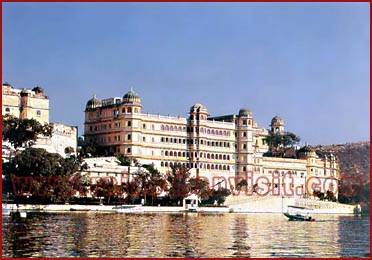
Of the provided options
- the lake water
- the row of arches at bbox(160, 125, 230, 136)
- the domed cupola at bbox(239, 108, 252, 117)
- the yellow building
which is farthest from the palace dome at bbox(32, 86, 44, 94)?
the lake water

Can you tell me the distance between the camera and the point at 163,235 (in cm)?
3484

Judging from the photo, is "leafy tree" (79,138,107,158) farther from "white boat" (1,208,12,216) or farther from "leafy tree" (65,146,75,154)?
"white boat" (1,208,12,216)

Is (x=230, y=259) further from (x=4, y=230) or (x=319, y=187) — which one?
(x=319, y=187)

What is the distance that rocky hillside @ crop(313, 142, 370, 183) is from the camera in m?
114

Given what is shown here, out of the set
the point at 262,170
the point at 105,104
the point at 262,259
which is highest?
the point at 105,104

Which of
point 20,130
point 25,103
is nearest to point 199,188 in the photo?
point 20,130

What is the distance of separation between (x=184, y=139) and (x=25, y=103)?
2233cm

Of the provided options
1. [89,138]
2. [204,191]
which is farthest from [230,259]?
[89,138]

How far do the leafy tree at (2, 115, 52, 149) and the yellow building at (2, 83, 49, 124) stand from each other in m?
4.50

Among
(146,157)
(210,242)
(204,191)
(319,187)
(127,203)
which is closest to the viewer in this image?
(210,242)

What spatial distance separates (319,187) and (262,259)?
3376 inches

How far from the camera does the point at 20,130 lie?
230ft

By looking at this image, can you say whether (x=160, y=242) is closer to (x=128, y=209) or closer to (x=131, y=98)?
(x=128, y=209)

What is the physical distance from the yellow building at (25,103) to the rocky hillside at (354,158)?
48.2m
